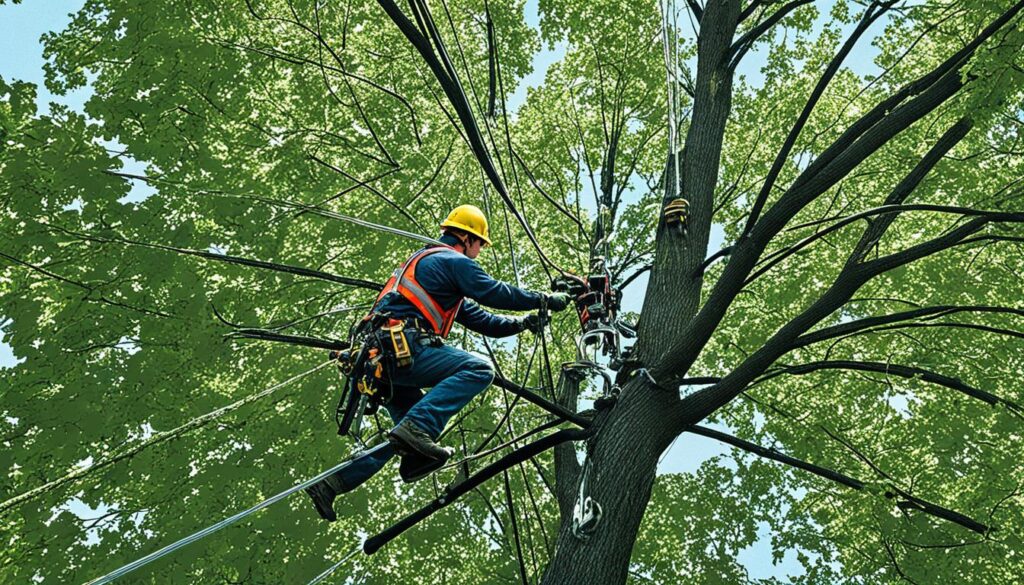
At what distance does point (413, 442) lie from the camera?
3.98 meters

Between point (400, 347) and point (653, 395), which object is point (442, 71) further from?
point (653, 395)

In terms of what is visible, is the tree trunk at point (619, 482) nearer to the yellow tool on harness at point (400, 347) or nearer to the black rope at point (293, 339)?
the yellow tool on harness at point (400, 347)

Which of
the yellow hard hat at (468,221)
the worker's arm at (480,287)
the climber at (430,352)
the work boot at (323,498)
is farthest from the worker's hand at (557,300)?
the work boot at (323,498)

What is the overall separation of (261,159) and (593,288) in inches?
152

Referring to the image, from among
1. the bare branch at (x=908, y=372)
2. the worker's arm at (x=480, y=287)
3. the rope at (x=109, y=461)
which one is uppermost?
the bare branch at (x=908, y=372)

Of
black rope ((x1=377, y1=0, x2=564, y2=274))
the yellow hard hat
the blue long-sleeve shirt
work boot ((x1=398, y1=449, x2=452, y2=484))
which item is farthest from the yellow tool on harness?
black rope ((x1=377, y1=0, x2=564, y2=274))

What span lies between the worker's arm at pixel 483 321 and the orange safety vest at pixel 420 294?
1.36 feet

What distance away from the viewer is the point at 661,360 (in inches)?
188

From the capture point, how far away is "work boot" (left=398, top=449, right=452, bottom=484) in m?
4.11

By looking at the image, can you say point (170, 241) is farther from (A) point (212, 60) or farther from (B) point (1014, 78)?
(B) point (1014, 78)

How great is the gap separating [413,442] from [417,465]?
0.84 feet

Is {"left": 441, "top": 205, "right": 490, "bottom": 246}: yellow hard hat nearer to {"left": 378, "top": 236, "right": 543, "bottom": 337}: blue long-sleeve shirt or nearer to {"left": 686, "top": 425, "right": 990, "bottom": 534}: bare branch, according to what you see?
{"left": 378, "top": 236, "right": 543, "bottom": 337}: blue long-sleeve shirt

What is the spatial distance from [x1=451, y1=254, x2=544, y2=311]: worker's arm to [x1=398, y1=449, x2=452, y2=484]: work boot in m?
0.90

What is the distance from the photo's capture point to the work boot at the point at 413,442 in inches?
156
